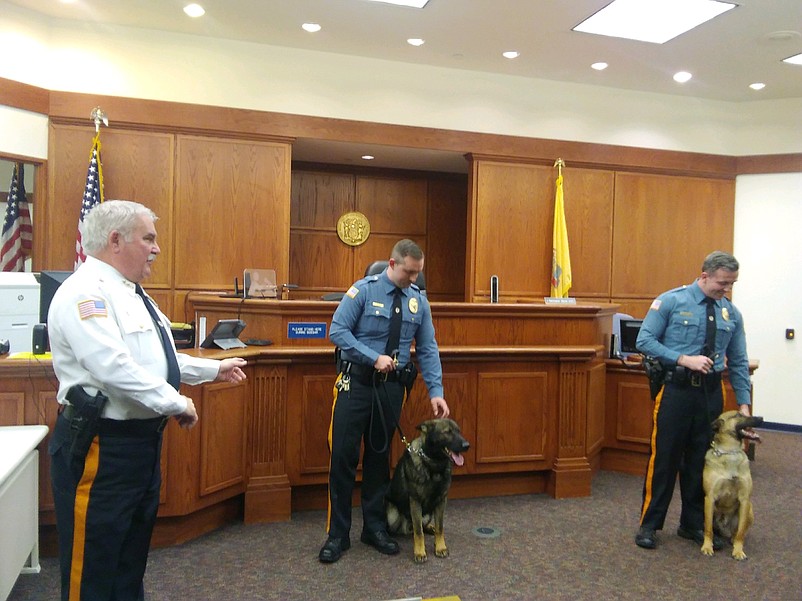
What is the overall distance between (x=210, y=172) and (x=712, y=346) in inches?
187

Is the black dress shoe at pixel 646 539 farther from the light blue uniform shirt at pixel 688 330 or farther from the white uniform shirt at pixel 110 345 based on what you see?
the white uniform shirt at pixel 110 345

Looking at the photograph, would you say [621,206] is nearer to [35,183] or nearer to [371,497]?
[371,497]

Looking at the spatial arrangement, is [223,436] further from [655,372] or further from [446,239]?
[446,239]

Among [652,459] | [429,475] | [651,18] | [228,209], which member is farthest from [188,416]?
[651,18]

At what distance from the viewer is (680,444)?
11.8ft

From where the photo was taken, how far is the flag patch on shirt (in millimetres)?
1880

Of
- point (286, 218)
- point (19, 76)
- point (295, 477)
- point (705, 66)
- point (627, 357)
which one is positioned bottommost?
point (295, 477)

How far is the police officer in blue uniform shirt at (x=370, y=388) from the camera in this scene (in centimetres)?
332

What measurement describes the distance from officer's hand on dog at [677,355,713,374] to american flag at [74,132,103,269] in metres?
4.85

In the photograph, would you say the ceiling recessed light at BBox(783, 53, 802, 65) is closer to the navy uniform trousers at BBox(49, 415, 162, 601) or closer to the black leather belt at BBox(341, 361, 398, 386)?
the black leather belt at BBox(341, 361, 398, 386)

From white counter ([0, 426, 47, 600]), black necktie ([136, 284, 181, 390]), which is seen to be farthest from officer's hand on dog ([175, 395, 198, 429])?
white counter ([0, 426, 47, 600])

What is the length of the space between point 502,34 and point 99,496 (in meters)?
5.27

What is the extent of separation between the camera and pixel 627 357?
5.32m

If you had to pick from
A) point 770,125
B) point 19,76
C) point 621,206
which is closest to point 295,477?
point 19,76
